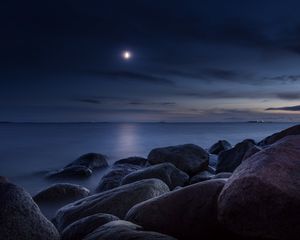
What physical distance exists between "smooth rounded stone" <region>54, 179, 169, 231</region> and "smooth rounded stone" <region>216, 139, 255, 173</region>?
6395mm

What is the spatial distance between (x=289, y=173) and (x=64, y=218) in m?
4.26

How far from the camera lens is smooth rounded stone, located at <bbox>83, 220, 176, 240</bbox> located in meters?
3.32

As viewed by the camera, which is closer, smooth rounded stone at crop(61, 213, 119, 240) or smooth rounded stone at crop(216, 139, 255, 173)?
smooth rounded stone at crop(61, 213, 119, 240)

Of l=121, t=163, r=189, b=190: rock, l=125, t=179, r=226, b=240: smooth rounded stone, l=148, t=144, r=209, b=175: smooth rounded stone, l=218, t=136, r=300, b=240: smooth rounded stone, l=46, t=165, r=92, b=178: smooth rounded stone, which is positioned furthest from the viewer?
l=46, t=165, r=92, b=178: smooth rounded stone

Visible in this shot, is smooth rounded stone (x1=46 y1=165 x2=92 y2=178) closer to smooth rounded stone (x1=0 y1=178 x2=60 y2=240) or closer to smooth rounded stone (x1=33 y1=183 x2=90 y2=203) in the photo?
smooth rounded stone (x1=33 y1=183 x2=90 y2=203)

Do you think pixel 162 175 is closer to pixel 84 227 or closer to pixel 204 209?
pixel 84 227

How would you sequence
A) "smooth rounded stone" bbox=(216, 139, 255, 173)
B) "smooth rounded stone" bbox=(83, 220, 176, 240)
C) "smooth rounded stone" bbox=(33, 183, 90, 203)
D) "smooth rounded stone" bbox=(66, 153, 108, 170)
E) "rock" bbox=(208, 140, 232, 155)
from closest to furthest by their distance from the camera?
"smooth rounded stone" bbox=(83, 220, 176, 240)
"smooth rounded stone" bbox=(33, 183, 90, 203)
"smooth rounded stone" bbox=(216, 139, 255, 173)
"smooth rounded stone" bbox=(66, 153, 108, 170)
"rock" bbox=(208, 140, 232, 155)

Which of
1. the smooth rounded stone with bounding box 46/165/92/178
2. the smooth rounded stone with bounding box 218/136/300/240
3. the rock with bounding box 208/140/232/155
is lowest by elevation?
the smooth rounded stone with bounding box 46/165/92/178

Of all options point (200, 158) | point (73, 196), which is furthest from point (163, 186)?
point (200, 158)

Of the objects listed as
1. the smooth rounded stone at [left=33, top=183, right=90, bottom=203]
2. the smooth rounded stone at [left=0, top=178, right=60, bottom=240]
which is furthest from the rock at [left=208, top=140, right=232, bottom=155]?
the smooth rounded stone at [left=0, top=178, right=60, bottom=240]

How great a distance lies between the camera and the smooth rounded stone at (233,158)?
11802mm

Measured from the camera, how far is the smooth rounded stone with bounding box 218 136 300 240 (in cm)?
300

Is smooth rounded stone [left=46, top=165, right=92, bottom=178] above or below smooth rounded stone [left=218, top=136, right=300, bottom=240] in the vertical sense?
below

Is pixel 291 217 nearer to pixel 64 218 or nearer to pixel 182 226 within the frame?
pixel 182 226
